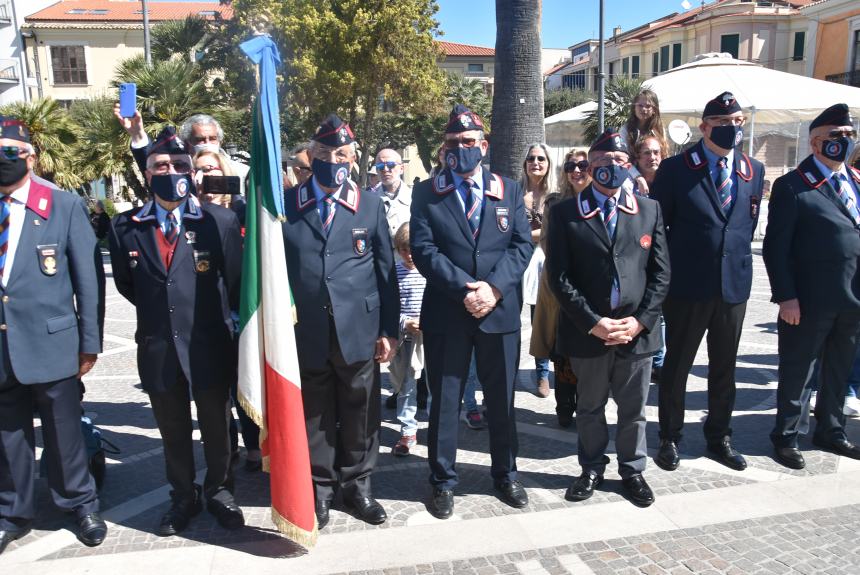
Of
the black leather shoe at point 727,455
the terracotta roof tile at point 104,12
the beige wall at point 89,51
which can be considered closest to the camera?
the black leather shoe at point 727,455

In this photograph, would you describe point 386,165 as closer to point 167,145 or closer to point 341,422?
point 167,145

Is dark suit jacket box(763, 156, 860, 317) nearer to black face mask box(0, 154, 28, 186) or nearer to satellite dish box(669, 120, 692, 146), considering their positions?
black face mask box(0, 154, 28, 186)

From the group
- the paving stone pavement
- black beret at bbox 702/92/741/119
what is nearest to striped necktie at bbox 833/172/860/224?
black beret at bbox 702/92/741/119

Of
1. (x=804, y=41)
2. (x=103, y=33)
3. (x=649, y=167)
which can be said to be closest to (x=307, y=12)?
(x=649, y=167)

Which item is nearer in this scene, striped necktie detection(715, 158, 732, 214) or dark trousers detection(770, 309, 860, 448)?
striped necktie detection(715, 158, 732, 214)

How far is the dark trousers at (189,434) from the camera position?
3627 mm

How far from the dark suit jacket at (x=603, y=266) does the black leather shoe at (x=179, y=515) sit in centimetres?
234

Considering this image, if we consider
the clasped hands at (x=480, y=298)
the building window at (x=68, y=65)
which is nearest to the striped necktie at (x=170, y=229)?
the clasped hands at (x=480, y=298)

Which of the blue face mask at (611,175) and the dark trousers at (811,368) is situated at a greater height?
the blue face mask at (611,175)


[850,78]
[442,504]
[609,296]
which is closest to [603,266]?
[609,296]

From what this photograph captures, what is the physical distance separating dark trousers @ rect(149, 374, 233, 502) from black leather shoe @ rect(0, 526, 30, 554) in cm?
78

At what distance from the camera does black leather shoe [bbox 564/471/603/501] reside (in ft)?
13.1

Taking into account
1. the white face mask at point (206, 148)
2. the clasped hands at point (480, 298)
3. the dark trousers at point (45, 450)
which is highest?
the white face mask at point (206, 148)

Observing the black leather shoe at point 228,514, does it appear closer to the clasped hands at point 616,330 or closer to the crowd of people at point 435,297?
the crowd of people at point 435,297
